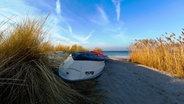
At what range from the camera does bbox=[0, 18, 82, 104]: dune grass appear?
77.4 inches

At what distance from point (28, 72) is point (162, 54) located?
5020 millimetres

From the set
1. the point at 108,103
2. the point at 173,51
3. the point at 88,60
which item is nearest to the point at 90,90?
the point at 108,103

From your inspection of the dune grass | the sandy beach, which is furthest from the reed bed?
the dune grass

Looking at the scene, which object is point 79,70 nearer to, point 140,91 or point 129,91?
point 129,91

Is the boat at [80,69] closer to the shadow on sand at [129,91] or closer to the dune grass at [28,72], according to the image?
the shadow on sand at [129,91]

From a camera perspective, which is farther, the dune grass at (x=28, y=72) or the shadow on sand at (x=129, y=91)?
the shadow on sand at (x=129, y=91)

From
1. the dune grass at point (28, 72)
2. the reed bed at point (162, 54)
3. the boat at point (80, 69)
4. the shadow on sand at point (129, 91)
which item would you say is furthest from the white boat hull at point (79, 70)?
the reed bed at point (162, 54)

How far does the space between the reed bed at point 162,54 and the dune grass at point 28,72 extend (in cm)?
347

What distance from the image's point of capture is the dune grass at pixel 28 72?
1967 millimetres

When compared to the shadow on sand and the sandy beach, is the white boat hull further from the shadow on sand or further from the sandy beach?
the sandy beach

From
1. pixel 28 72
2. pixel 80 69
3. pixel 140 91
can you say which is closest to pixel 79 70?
pixel 80 69

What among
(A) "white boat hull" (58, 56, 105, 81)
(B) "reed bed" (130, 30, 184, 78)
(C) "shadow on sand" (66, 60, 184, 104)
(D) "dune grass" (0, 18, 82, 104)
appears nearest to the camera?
(D) "dune grass" (0, 18, 82, 104)

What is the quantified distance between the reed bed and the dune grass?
347 cm

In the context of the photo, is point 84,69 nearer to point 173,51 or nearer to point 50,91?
point 50,91
